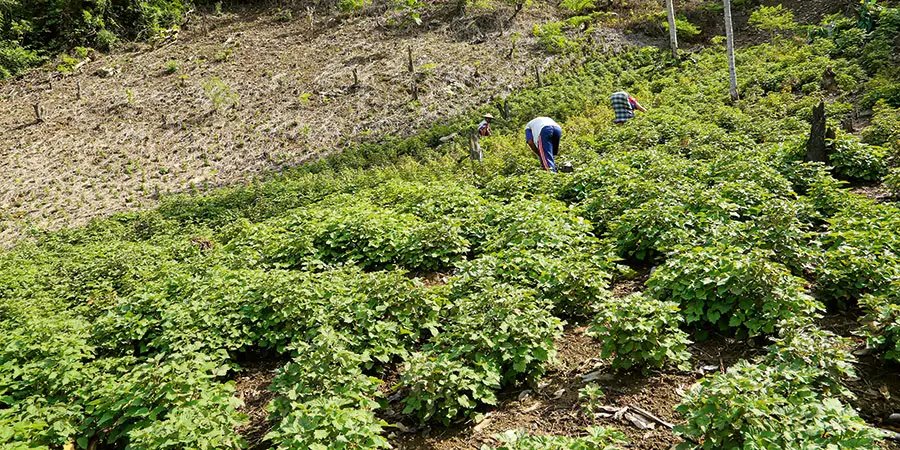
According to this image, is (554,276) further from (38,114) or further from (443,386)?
(38,114)

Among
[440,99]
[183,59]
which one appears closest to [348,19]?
[183,59]

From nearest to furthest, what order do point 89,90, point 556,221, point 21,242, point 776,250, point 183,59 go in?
point 776,250 → point 556,221 → point 21,242 → point 89,90 → point 183,59

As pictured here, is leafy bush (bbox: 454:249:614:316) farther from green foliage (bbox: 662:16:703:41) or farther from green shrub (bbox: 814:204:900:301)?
green foliage (bbox: 662:16:703:41)

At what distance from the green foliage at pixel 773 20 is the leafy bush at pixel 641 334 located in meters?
25.0

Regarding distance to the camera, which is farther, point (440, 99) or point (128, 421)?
point (440, 99)

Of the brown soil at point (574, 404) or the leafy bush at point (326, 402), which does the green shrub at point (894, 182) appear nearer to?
the brown soil at point (574, 404)

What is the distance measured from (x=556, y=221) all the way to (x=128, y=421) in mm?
5201

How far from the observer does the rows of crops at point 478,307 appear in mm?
3402

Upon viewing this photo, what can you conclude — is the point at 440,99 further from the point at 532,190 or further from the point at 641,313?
the point at 641,313

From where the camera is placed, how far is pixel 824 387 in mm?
3383

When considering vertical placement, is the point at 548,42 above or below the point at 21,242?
above

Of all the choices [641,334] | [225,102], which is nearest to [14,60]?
[225,102]

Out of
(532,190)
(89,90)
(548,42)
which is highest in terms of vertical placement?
(89,90)

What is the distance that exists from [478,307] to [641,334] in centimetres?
142
